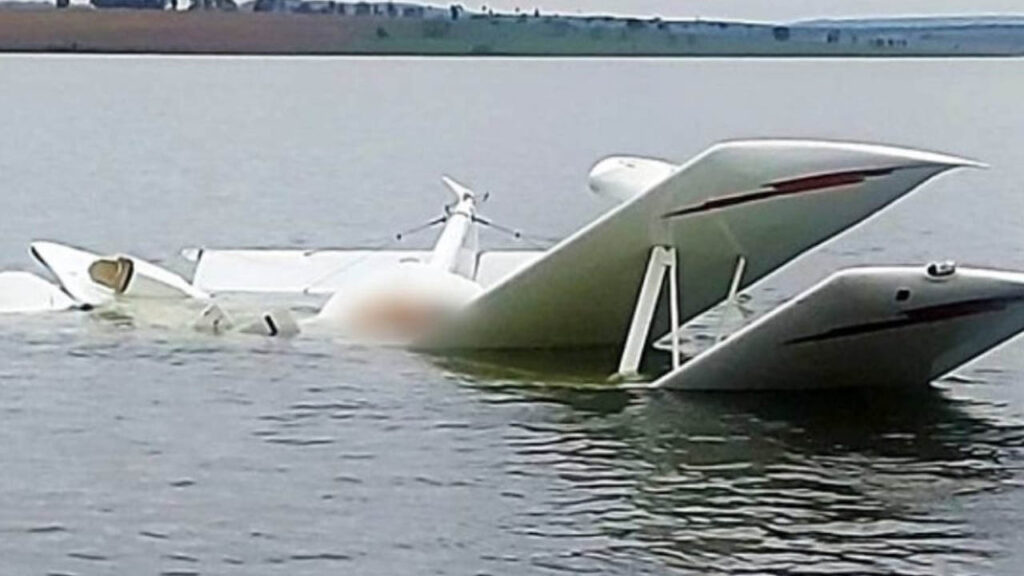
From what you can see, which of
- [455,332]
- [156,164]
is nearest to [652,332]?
[455,332]

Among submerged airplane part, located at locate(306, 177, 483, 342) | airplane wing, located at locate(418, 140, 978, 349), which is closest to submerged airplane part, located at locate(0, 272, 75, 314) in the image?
submerged airplane part, located at locate(306, 177, 483, 342)

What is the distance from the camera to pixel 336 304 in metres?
32.4

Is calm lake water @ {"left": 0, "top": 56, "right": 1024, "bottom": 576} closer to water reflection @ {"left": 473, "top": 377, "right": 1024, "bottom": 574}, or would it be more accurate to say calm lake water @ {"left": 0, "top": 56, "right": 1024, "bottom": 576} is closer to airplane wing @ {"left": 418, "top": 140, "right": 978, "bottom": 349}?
water reflection @ {"left": 473, "top": 377, "right": 1024, "bottom": 574}

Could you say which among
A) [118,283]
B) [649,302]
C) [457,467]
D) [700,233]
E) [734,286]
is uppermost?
[700,233]

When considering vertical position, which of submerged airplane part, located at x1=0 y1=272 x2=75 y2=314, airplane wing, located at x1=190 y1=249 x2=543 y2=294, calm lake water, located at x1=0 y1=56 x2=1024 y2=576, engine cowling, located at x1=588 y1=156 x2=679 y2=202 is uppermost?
engine cowling, located at x1=588 y1=156 x2=679 y2=202

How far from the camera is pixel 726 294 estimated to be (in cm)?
2934

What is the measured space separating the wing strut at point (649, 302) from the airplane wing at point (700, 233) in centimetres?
19

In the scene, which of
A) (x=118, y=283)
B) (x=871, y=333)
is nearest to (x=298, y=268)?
(x=118, y=283)

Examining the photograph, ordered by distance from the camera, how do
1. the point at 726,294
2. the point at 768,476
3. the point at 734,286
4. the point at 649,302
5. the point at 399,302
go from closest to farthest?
the point at 768,476 < the point at 649,302 < the point at 734,286 < the point at 726,294 < the point at 399,302

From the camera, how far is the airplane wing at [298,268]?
121 feet

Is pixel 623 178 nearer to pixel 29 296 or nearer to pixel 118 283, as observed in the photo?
pixel 118 283

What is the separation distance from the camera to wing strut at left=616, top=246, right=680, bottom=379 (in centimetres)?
2734

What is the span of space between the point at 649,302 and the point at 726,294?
210cm

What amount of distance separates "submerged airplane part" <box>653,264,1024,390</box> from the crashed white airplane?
22mm
